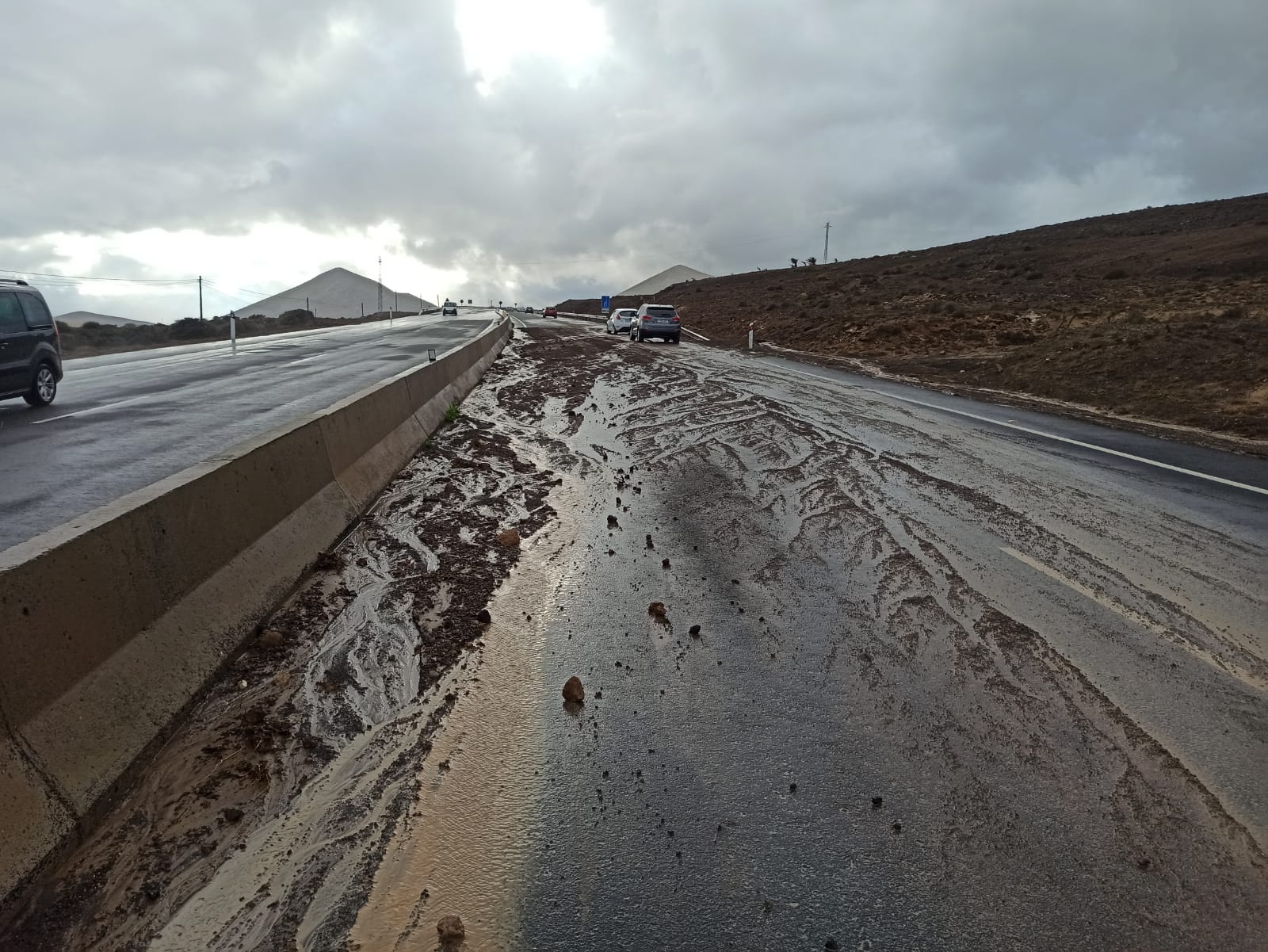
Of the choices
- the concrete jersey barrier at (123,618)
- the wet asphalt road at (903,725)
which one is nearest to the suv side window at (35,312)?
the concrete jersey barrier at (123,618)

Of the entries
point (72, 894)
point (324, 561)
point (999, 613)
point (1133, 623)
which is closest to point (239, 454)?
point (324, 561)

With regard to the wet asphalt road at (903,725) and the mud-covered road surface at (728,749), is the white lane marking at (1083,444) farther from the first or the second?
the mud-covered road surface at (728,749)

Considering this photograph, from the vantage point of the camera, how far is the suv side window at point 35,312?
13.0 meters

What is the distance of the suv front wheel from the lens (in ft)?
42.8

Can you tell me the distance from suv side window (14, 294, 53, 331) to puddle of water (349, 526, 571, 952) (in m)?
12.1

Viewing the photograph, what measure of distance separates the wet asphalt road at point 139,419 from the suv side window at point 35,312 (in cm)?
130

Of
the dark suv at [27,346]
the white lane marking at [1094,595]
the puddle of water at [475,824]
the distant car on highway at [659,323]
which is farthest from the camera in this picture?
the distant car on highway at [659,323]

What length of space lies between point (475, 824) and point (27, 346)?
13193 mm

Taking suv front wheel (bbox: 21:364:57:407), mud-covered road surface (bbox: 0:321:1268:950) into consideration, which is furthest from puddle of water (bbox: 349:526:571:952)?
suv front wheel (bbox: 21:364:57:407)

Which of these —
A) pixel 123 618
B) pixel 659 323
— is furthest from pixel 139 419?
pixel 659 323

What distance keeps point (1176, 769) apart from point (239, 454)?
539 cm

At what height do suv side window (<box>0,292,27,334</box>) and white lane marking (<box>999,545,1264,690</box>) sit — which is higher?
suv side window (<box>0,292,27,334</box>)

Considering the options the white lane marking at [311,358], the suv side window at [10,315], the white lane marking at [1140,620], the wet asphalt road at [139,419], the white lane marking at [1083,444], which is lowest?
the white lane marking at [1140,620]

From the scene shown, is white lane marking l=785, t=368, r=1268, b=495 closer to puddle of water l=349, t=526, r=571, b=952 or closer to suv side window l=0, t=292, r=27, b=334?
puddle of water l=349, t=526, r=571, b=952
